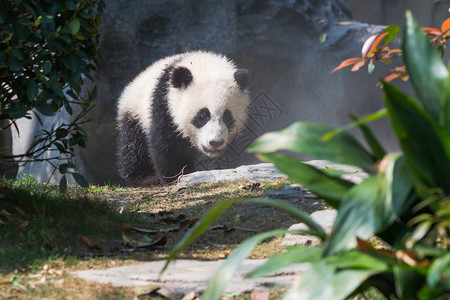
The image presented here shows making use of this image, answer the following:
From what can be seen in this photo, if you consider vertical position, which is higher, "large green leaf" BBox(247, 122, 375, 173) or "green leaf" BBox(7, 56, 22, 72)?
"green leaf" BBox(7, 56, 22, 72)

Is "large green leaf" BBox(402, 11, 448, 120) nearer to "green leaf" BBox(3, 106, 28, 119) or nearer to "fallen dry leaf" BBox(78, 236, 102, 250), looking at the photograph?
"fallen dry leaf" BBox(78, 236, 102, 250)

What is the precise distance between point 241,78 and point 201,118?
2.27 feet

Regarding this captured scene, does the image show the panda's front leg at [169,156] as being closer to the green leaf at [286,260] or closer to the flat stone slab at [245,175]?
the flat stone slab at [245,175]

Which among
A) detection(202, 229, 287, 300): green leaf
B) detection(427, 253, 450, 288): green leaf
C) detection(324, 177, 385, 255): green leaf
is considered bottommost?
detection(202, 229, 287, 300): green leaf

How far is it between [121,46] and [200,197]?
4.54m

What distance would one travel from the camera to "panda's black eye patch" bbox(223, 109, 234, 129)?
631cm

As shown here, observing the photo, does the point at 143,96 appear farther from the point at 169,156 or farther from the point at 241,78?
the point at 241,78

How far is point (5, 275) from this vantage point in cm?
233

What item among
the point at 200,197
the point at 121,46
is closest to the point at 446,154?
the point at 200,197

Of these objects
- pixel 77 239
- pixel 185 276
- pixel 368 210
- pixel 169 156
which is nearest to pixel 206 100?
pixel 169 156

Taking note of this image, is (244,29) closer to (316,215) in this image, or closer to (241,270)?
(316,215)

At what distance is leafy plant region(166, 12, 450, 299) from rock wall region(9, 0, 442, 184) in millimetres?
6604

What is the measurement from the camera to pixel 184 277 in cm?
221

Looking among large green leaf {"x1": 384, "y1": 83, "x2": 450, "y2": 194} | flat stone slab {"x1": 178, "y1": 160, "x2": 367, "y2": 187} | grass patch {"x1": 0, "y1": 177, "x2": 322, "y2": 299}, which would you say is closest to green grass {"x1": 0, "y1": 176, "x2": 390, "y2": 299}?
grass patch {"x1": 0, "y1": 177, "x2": 322, "y2": 299}
